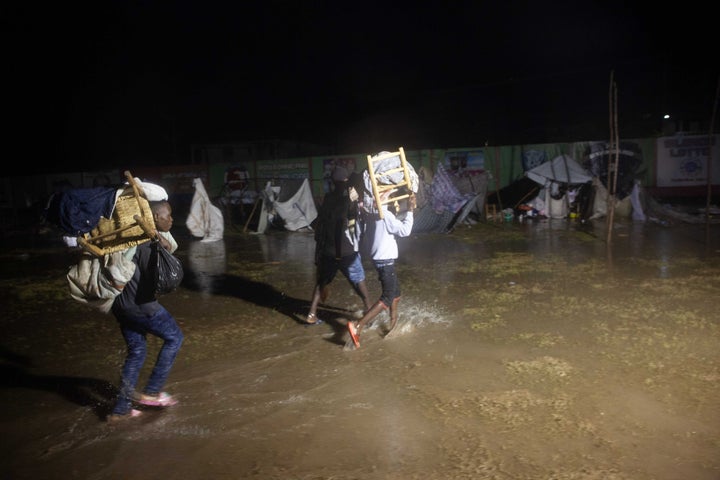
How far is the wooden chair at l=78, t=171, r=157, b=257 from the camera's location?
3.32m

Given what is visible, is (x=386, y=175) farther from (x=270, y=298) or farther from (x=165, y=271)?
(x=270, y=298)

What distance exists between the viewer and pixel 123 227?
3.32 meters

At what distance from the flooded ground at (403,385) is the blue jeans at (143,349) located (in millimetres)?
196

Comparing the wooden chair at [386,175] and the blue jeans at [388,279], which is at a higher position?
the wooden chair at [386,175]

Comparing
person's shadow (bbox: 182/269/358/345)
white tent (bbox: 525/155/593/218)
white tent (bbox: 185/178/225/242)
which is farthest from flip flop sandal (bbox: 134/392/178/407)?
white tent (bbox: 525/155/593/218)

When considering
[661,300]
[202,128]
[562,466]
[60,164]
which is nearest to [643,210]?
[661,300]

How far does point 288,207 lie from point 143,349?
12.5 meters

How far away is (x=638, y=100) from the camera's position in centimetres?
3262

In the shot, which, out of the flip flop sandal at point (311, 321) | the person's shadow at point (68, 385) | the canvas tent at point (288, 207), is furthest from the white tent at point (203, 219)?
the person's shadow at point (68, 385)

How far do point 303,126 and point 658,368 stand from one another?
4005 centimetres

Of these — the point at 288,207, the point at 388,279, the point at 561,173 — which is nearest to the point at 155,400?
the point at 388,279

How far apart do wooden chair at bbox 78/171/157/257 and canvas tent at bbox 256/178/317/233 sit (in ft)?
41.7

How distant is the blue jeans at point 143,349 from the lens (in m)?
3.59

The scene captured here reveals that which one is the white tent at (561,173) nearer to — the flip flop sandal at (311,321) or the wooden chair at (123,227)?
the flip flop sandal at (311,321)
